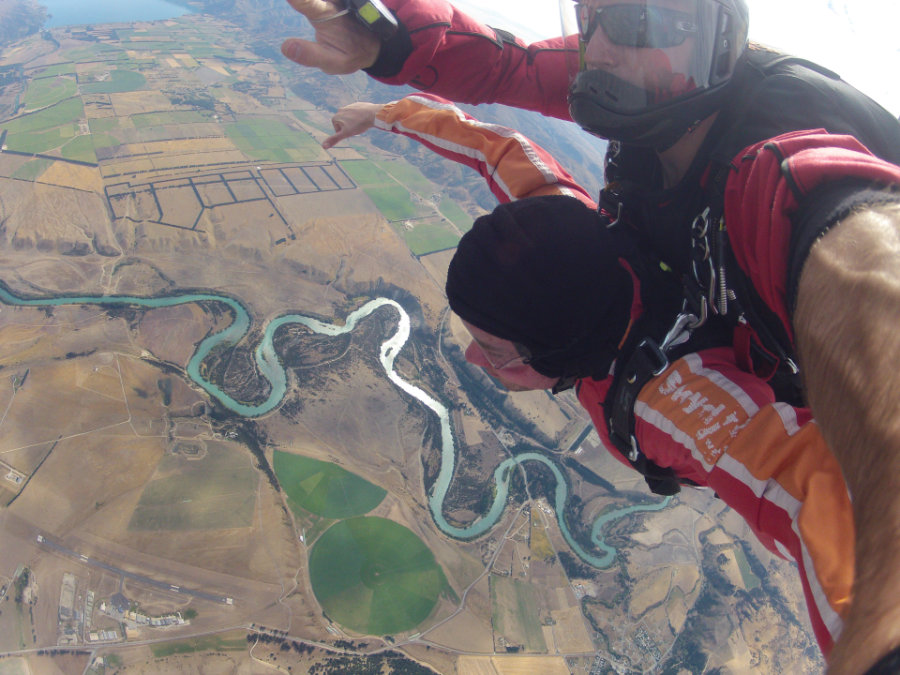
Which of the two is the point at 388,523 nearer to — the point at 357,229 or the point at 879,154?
the point at 879,154

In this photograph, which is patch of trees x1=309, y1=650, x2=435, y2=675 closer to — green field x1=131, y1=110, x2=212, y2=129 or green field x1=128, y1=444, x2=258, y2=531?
green field x1=128, y1=444, x2=258, y2=531

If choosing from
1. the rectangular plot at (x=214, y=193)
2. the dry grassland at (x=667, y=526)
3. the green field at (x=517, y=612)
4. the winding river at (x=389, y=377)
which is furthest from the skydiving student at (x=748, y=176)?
the rectangular plot at (x=214, y=193)

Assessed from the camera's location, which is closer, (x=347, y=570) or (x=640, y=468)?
(x=640, y=468)

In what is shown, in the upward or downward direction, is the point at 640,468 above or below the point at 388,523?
above

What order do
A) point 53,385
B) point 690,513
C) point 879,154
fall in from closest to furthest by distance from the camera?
point 879,154 → point 53,385 → point 690,513

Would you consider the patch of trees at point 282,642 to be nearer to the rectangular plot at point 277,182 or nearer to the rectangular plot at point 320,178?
the rectangular plot at point 277,182

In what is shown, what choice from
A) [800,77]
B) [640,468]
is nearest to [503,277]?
[640,468]
